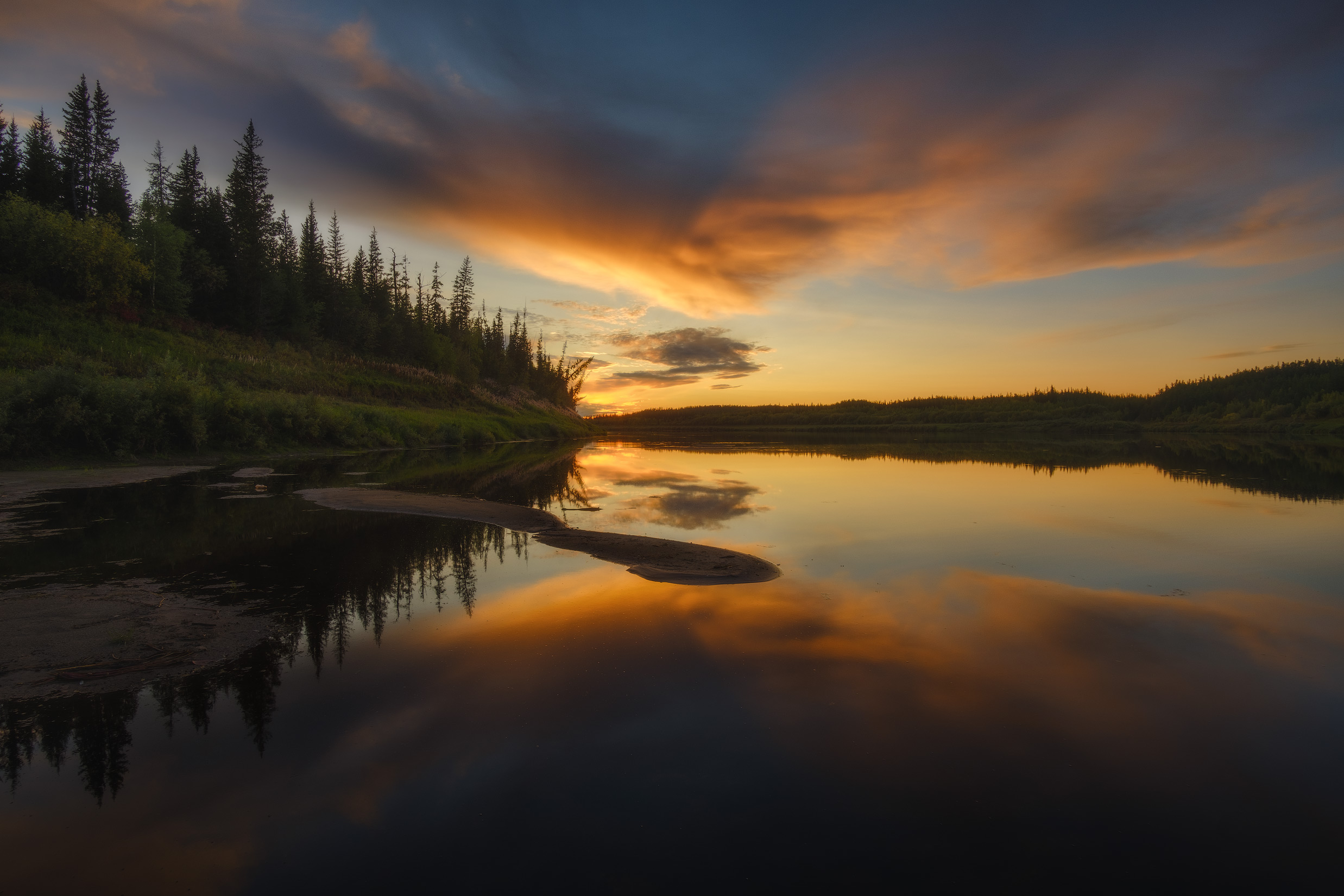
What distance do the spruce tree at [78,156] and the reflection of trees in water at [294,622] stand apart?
70.3 m

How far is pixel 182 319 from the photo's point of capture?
52.3 meters

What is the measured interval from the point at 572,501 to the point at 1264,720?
19667 millimetres

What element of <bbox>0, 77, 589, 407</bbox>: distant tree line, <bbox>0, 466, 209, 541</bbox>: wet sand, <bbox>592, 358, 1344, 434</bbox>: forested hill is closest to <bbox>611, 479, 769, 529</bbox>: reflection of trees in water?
<bbox>0, 466, 209, 541</bbox>: wet sand

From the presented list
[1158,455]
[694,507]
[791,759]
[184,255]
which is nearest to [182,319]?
[184,255]

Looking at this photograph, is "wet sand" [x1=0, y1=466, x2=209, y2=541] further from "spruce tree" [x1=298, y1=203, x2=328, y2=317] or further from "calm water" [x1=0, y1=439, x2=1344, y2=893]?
"spruce tree" [x1=298, y1=203, x2=328, y2=317]

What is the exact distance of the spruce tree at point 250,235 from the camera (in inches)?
2416

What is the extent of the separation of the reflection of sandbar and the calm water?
27.5 inches

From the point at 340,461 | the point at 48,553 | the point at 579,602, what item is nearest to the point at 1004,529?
the point at 579,602

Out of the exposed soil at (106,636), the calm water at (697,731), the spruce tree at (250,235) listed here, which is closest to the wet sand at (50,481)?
the calm water at (697,731)

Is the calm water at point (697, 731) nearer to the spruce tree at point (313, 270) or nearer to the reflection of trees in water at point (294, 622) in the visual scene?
the reflection of trees in water at point (294, 622)

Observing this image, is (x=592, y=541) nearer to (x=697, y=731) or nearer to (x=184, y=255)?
(x=697, y=731)

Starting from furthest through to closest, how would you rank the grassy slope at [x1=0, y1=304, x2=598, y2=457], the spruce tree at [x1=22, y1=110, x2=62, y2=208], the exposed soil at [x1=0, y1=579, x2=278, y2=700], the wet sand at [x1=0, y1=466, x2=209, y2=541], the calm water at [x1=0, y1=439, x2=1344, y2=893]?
the spruce tree at [x1=22, y1=110, x2=62, y2=208] → the grassy slope at [x1=0, y1=304, x2=598, y2=457] → the wet sand at [x1=0, y1=466, x2=209, y2=541] → the exposed soil at [x1=0, y1=579, x2=278, y2=700] → the calm water at [x1=0, y1=439, x2=1344, y2=893]

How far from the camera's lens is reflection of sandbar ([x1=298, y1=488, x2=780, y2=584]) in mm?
12414

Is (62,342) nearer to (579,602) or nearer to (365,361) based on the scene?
(365,361)
